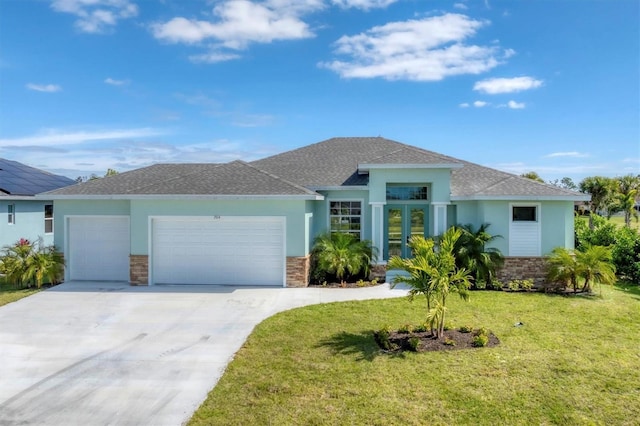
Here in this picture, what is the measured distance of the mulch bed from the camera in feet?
24.5

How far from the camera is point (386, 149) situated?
63.4ft

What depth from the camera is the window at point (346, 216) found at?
51.7 ft

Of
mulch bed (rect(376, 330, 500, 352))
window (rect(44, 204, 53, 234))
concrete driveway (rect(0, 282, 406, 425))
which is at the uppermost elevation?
window (rect(44, 204, 53, 234))

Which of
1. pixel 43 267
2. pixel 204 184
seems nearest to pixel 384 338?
pixel 204 184

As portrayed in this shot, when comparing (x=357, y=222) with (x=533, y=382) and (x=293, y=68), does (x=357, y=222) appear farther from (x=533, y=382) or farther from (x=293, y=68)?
(x=533, y=382)

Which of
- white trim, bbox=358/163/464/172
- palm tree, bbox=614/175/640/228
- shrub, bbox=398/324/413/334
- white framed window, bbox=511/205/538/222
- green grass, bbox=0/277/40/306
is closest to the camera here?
shrub, bbox=398/324/413/334

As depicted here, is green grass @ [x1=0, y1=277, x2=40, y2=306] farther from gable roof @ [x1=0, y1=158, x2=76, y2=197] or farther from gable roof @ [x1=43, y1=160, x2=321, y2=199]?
gable roof @ [x1=0, y1=158, x2=76, y2=197]

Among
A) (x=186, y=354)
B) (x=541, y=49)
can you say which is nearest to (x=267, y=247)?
(x=186, y=354)

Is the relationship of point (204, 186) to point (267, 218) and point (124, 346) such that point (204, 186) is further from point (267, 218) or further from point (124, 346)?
point (124, 346)

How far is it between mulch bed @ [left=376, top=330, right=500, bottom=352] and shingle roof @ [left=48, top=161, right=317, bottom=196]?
6329 mm

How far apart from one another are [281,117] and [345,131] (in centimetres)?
383

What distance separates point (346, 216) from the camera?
1581 cm

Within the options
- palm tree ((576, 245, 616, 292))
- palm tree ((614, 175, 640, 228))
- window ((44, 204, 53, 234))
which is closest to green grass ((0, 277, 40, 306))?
window ((44, 204, 53, 234))

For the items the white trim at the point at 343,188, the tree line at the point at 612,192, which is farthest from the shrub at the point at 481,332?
the tree line at the point at 612,192
